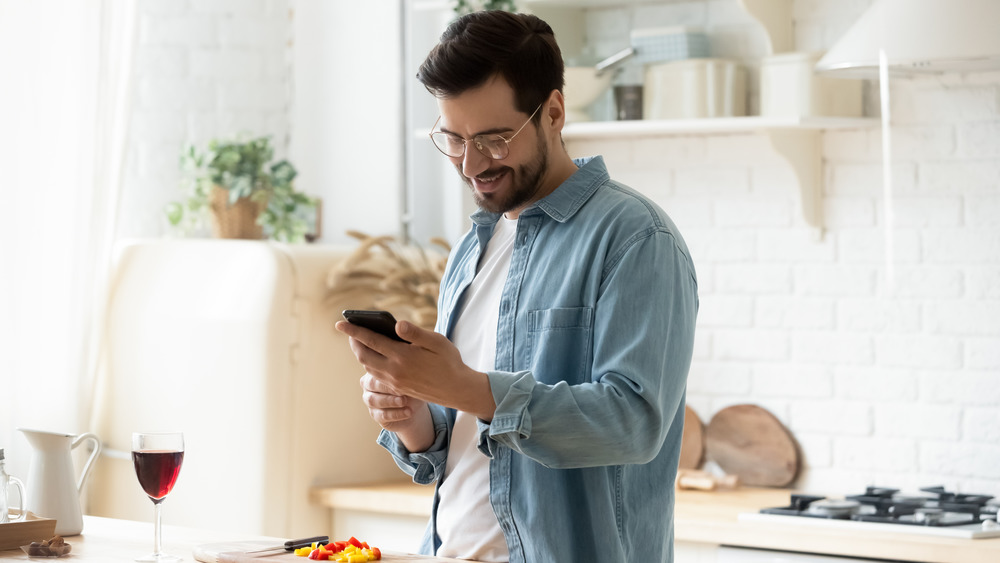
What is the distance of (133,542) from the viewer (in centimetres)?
213

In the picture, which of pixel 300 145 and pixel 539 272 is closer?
pixel 539 272

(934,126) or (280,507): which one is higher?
(934,126)

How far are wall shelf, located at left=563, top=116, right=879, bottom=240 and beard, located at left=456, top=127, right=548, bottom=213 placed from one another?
1458 mm

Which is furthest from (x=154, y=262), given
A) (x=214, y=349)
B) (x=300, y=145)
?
(x=300, y=145)

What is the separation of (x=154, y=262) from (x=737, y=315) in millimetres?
1684

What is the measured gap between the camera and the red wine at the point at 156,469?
1955mm

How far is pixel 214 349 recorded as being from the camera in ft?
11.4

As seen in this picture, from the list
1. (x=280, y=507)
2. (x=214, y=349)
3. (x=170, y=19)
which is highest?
(x=170, y=19)

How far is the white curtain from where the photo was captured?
11.3 feet

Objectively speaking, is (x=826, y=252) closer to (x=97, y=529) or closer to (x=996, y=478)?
(x=996, y=478)

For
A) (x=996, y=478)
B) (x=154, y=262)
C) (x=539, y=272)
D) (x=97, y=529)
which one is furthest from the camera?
(x=154, y=262)

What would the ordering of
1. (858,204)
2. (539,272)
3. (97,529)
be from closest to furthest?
1. (539,272)
2. (97,529)
3. (858,204)

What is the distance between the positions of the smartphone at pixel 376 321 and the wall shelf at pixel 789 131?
1829mm

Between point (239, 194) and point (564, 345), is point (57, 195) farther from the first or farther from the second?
point (564, 345)
